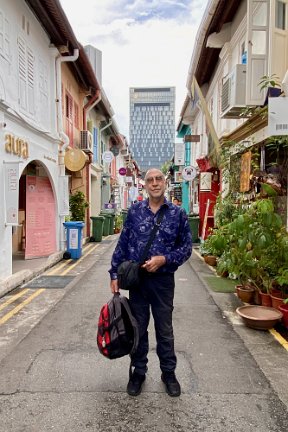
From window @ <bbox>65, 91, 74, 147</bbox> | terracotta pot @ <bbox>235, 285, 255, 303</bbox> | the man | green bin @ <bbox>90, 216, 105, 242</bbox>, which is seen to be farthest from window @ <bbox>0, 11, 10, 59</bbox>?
green bin @ <bbox>90, 216, 105, 242</bbox>

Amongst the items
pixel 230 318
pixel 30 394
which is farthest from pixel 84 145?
pixel 30 394

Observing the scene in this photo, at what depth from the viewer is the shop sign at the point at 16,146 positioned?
665cm

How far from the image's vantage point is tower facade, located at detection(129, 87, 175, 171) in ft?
405

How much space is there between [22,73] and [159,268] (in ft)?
21.0

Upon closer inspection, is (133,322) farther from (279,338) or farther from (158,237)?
(279,338)

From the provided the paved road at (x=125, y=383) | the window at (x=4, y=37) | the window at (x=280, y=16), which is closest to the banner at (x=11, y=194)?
the paved road at (x=125, y=383)

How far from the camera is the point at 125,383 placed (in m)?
3.37

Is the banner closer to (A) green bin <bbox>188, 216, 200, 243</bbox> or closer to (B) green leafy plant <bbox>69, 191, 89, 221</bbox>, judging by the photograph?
(B) green leafy plant <bbox>69, 191, 89, 221</bbox>

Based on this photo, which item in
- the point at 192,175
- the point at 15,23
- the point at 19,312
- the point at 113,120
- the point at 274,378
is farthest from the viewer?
the point at 113,120

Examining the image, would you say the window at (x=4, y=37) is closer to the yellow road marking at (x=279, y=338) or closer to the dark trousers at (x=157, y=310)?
the dark trousers at (x=157, y=310)

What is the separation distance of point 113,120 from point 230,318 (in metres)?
16.3

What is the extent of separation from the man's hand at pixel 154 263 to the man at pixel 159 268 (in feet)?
0.26

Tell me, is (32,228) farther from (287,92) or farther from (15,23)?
(287,92)

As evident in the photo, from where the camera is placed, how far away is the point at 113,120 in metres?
19.9
